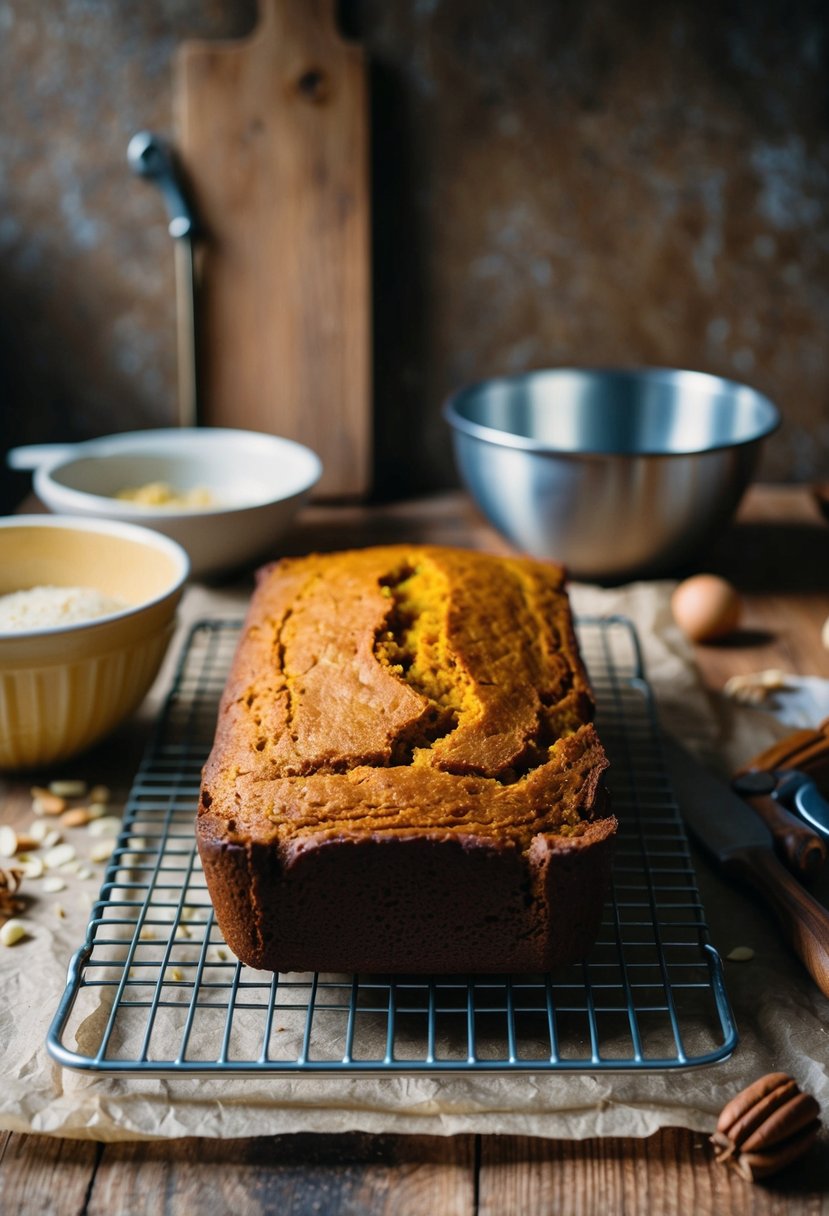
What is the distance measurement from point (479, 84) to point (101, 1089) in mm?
2232

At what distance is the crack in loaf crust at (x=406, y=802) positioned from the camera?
115 cm

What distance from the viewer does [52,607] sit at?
1678 mm

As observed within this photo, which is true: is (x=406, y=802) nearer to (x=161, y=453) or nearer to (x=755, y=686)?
(x=755, y=686)

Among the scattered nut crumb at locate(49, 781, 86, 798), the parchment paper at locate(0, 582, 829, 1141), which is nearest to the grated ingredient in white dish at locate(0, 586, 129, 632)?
the scattered nut crumb at locate(49, 781, 86, 798)

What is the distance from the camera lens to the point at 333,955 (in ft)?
3.91

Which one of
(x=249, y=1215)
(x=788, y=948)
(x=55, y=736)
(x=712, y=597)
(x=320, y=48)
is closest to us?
(x=249, y=1215)

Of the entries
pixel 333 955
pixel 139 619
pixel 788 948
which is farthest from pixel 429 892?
pixel 139 619

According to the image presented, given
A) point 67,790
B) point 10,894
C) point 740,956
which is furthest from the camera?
point 67,790

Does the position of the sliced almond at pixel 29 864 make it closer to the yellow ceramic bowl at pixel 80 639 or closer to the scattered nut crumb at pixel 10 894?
the scattered nut crumb at pixel 10 894

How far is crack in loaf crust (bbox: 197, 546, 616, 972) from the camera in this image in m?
1.15

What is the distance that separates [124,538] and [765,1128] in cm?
129

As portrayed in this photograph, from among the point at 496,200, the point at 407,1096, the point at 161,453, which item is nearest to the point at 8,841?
the point at 407,1096

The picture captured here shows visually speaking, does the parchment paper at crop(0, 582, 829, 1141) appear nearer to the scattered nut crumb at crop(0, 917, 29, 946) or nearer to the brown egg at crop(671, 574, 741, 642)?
the scattered nut crumb at crop(0, 917, 29, 946)

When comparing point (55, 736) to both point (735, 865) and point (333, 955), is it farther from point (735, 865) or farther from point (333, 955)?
point (735, 865)
